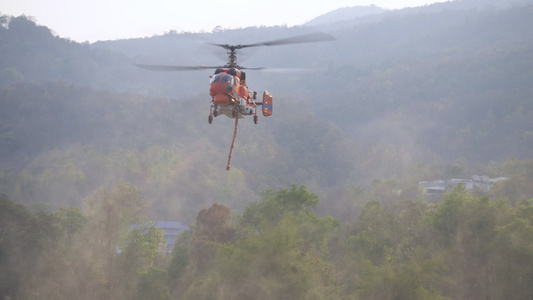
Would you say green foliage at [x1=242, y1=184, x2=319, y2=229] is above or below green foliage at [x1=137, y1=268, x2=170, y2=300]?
above

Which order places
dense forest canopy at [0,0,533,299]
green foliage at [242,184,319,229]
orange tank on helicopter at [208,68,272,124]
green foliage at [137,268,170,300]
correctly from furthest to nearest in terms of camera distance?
green foliage at [242,184,319,229], green foliage at [137,268,170,300], dense forest canopy at [0,0,533,299], orange tank on helicopter at [208,68,272,124]

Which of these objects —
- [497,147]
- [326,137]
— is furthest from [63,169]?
[497,147]

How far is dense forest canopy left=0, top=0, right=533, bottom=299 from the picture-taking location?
3247cm

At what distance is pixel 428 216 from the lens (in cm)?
4291

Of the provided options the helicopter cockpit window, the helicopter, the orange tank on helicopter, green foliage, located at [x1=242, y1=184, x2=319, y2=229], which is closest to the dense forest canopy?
green foliage, located at [x1=242, y1=184, x2=319, y2=229]

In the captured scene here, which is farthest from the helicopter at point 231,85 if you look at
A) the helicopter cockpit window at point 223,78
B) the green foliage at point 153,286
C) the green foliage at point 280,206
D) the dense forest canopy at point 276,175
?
the green foliage at point 280,206

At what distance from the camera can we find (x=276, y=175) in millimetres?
116125

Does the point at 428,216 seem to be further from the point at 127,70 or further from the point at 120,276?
the point at 127,70

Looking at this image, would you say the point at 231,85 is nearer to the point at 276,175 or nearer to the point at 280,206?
the point at 280,206

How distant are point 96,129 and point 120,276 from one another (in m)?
89.5

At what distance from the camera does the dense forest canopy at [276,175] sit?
107 feet

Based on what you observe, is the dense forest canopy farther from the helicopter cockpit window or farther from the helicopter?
the helicopter cockpit window

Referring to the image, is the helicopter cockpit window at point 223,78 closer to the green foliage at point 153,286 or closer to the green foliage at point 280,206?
the green foliage at point 153,286

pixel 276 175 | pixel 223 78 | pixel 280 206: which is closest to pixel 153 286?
pixel 280 206
